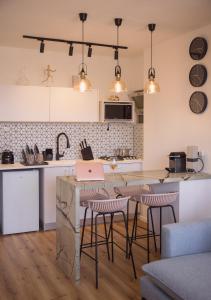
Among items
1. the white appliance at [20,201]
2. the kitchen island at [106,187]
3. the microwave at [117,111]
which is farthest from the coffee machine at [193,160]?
the white appliance at [20,201]

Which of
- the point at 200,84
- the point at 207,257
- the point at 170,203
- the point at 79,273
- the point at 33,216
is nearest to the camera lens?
the point at 207,257

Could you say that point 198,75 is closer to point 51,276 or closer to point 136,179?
point 136,179

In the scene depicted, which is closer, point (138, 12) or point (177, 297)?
point (177, 297)

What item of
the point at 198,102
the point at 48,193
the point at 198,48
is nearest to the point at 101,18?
the point at 198,48

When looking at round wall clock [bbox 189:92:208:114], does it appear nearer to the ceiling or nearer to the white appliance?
the ceiling

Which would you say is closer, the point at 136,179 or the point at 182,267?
the point at 182,267

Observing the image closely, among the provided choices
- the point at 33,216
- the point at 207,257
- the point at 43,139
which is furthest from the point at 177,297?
the point at 43,139

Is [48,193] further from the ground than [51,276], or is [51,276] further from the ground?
[48,193]

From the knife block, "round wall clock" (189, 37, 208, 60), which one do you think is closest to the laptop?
"round wall clock" (189, 37, 208, 60)

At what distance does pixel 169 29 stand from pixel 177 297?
3196 mm

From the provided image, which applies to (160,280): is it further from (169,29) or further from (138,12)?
(169,29)

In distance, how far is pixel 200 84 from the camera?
417 centimetres

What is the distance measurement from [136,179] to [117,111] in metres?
2.28

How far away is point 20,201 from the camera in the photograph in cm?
474
